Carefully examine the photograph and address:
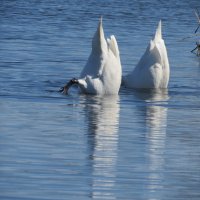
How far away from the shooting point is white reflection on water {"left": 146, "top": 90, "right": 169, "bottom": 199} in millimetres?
10330

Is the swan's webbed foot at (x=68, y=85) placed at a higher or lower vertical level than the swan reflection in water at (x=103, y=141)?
lower

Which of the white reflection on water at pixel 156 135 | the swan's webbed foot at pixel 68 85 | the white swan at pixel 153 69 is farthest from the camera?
the white swan at pixel 153 69

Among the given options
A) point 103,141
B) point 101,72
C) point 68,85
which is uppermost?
point 103,141

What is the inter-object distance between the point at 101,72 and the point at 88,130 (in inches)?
161

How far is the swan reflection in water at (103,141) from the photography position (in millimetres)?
10008

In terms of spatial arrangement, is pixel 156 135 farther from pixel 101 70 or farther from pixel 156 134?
pixel 101 70

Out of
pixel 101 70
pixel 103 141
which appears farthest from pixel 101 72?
pixel 103 141

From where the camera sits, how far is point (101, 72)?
17.4 metres

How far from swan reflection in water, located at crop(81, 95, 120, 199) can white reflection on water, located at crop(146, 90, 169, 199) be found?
1.22ft

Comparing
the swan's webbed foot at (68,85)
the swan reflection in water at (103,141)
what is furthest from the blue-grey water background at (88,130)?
the swan's webbed foot at (68,85)

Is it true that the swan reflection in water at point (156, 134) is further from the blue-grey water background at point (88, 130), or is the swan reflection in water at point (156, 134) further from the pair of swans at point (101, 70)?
the pair of swans at point (101, 70)

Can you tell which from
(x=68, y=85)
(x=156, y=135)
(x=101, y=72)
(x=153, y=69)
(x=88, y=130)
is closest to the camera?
(x=156, y=135)

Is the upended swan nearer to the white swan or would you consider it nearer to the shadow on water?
the shadow on water

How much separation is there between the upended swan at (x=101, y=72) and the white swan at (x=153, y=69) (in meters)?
1.22
